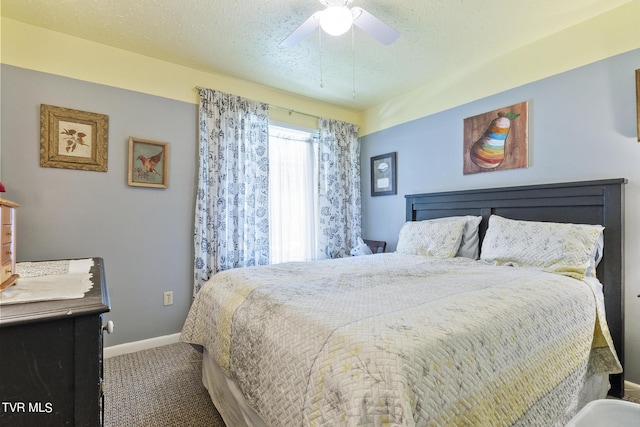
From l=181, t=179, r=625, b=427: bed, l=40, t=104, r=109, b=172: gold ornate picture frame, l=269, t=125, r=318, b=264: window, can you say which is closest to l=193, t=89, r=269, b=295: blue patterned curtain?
l=269, t=125, r=318, b=264: window

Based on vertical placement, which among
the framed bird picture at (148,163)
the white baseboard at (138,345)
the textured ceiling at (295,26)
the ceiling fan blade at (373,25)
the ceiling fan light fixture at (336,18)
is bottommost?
the white baseboard at (138,345)

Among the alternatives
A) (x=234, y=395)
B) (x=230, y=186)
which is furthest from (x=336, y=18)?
(x=234, y=395)

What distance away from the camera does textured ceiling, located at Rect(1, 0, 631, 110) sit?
1930 millimetres

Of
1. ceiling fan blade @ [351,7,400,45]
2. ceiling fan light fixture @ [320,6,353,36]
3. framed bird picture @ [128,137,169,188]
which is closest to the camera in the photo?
ceiling fan light fixture @ [320,6,353,36]

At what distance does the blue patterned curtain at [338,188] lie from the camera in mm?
3582

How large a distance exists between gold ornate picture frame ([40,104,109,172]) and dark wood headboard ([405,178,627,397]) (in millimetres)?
3203

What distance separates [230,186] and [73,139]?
1249mm

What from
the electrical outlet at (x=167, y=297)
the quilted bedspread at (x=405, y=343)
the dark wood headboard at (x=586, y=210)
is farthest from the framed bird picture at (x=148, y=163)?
the dark wood headboard at (x=586, y=210)

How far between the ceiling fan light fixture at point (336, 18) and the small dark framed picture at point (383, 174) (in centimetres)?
204

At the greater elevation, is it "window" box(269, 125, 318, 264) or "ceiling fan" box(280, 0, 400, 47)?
"ceiling fan" box(280, 0, 400, 47)

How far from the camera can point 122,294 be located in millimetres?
2441

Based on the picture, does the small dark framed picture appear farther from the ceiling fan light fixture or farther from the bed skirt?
the bed skirt

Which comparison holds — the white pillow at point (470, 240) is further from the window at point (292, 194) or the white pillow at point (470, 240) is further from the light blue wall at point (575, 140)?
the window at point (292, 194)

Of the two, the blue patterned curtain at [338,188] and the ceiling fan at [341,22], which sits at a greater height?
the ceiling fan at [341,22]
